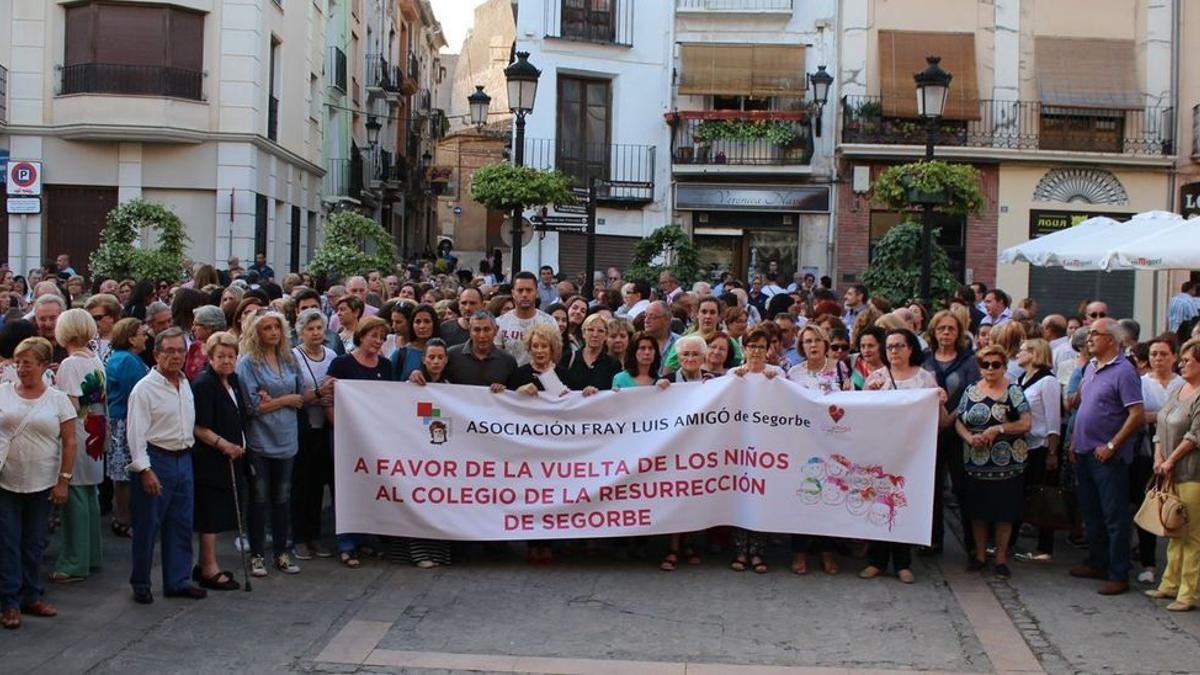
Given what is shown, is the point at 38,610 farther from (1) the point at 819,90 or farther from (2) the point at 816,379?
(1) the point at 819,90

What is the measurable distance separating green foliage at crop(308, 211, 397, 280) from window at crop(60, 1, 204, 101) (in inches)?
316

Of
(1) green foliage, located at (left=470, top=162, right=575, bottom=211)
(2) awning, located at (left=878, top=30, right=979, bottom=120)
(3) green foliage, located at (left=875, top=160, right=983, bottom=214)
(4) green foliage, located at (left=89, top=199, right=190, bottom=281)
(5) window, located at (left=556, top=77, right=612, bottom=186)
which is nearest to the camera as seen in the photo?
(3) green foliage, located at (left=875, top=160, right=983, bottom=214)

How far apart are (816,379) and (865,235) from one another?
18.8m

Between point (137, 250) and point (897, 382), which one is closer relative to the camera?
point (897, 382)

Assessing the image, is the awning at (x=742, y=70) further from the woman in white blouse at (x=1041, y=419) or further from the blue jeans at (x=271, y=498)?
the blue jeans at (x=271, y=498)

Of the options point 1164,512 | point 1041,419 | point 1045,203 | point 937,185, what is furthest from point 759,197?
point 1164,512

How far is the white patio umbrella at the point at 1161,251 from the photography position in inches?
555

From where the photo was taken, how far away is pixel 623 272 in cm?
2825

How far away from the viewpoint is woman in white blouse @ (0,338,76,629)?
7738mm

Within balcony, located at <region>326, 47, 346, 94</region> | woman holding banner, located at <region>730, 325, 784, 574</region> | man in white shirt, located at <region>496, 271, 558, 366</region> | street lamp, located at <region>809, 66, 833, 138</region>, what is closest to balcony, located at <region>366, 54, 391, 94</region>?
balcony, located at <region>326, 47, 346, 94</region>

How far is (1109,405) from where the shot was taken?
30.1 feet

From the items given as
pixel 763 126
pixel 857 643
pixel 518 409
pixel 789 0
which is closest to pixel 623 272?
pixel 763 126

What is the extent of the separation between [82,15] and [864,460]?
21.9m

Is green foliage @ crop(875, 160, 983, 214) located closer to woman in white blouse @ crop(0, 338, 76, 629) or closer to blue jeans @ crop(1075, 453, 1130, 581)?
blue jeans @ crop(1075, 453, 1130, 581)
